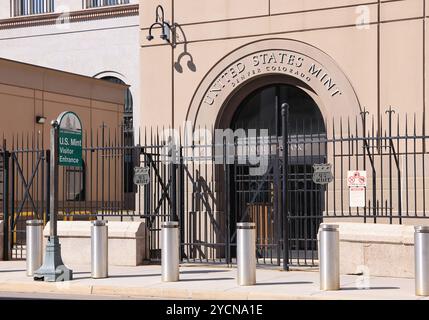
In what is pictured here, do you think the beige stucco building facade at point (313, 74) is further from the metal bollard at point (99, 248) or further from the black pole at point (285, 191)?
the metal bollard at point (99, 248)

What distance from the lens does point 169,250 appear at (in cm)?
1496

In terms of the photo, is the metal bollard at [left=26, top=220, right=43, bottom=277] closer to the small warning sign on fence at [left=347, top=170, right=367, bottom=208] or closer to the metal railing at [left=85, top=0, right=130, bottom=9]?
the small warning sign on fence at [left=347, top=170, right=367, bottom=208]

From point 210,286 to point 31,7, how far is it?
1263 inches

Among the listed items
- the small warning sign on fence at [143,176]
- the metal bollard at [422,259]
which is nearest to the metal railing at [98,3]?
the small warning sign on fence at [143,176]

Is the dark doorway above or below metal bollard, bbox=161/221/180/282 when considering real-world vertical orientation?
above

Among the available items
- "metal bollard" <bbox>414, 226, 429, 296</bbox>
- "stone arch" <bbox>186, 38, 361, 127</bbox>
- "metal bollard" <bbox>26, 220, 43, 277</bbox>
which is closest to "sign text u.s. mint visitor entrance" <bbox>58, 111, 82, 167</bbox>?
"metal bollard" <bbox>26, 220, 43, 277</bbox>

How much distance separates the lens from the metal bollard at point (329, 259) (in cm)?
1342

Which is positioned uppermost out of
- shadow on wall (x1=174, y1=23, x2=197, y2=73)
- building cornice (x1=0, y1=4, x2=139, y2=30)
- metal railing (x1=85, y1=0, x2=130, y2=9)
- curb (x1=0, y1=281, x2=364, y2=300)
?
metal railing (x1=85, y1=0, x2=130, y2=9)

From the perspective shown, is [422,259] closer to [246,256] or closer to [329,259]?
[329,259]

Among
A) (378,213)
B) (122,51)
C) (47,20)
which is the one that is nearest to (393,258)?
(378,213)

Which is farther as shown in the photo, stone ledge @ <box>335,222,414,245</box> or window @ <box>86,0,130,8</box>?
window @ <box>86,0,130,8</box>

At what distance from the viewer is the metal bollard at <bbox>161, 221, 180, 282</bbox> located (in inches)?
588

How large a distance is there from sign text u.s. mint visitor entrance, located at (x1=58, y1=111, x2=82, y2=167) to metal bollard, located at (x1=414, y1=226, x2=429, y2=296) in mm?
6898

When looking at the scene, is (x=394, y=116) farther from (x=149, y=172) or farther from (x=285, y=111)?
(x=149, y=172)
